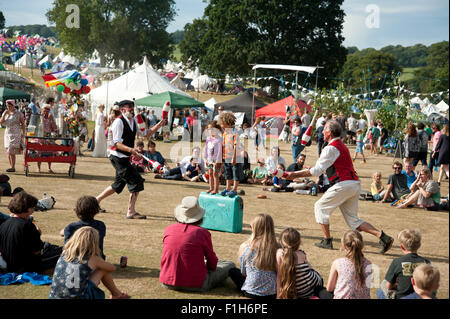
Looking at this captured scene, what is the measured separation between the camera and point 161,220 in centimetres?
835

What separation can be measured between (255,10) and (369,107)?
721 inches

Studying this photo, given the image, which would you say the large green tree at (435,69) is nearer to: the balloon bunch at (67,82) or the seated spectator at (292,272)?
the balloon bunch at (67,82)

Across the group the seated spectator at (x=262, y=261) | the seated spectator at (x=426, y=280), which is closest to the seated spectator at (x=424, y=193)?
the seated spectator at (x=262, y=261)

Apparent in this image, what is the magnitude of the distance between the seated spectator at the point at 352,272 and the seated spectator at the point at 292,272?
287mm

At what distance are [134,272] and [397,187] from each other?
780 centimetres

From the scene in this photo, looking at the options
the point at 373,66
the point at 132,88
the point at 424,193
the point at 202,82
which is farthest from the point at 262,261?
the point at 373,66

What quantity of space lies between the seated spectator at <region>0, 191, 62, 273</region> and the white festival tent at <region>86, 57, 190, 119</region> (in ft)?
76.7

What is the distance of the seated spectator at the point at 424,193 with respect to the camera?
10.6m

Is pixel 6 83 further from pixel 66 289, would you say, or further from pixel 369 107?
pixel 66 289

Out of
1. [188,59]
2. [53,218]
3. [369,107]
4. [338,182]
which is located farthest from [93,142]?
[188,59]

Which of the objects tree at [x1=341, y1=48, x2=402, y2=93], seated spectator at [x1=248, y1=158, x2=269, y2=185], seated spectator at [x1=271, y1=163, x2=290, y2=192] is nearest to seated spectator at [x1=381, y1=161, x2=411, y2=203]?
seated spectator at [x1=271, y1=163, x2=290, y2=192]

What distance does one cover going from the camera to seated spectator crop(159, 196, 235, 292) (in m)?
4.88

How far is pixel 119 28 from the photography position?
161 feet

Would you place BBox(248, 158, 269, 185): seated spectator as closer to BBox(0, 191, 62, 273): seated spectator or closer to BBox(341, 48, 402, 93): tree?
BBox(0, 191, 62, 273): seated spectator
